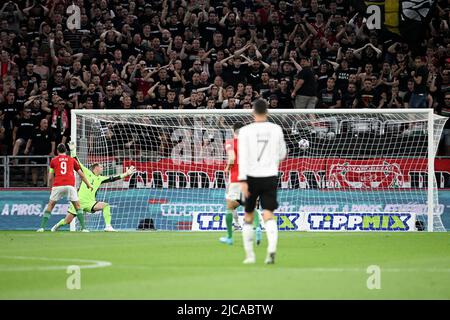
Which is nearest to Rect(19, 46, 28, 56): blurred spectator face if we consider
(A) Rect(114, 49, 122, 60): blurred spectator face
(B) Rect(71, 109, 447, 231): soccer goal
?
(A) Rect(114, 49, 122, 60): blurred spectator face

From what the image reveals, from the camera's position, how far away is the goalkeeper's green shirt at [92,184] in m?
21.2

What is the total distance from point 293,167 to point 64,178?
556 cm

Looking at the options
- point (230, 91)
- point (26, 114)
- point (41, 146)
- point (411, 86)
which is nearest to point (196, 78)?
point (230, 91)

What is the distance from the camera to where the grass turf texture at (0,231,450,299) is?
8992mm

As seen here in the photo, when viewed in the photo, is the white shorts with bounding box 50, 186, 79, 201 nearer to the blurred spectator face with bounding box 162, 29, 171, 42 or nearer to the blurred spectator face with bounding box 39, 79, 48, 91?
the blurred spectator face with bounding box 39, 79, 48, 91

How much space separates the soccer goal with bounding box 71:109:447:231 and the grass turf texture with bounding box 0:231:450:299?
4.04 metres

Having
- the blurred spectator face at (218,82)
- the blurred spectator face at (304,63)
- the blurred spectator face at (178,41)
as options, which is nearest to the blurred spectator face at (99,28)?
the blurred spectator face at (178,41)

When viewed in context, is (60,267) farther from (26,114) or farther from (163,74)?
(163,74)

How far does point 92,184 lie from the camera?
21.3 m

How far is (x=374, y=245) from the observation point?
1572 cm

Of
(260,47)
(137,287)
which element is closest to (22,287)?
(137,287)

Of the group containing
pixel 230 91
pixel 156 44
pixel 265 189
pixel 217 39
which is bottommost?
pixel 265 189

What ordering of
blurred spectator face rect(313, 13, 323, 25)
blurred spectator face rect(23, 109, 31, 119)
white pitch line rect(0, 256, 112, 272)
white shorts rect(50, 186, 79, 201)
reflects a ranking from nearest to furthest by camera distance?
white pitch line rect(0, 256, 112, 272)
white shorts rect(50, 186, 79, 201)
blurred spectator face rect(23, 109, 31, 119)
blurred spectator face rect(313, 13, 323, 25)

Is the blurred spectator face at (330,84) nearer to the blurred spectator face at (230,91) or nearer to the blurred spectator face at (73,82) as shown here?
the blurred spectator face at (230,91)
